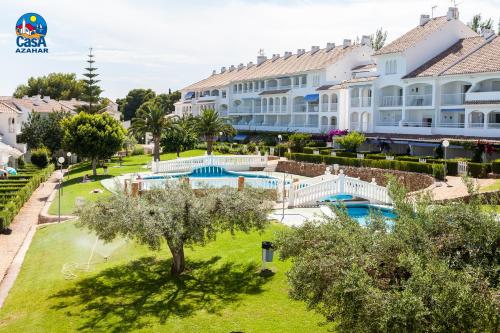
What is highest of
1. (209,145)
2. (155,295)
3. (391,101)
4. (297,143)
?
(391,101)

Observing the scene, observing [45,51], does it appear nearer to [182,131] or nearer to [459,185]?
[182,131]

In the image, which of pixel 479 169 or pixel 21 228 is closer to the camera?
pixel 21 228

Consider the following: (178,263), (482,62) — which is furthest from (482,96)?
(178,263)

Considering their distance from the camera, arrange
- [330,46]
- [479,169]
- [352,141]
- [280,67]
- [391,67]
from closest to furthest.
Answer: [479,169] → [352,141] → [391,67] → [330,46] → [280,67]

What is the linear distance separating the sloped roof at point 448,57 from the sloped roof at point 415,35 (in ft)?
7.81

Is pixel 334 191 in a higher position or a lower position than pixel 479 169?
lower

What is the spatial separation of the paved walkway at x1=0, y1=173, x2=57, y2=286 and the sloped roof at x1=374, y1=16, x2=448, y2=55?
3415 cm

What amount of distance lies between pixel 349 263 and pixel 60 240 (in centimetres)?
1816

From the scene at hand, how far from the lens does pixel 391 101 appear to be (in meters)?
53.6

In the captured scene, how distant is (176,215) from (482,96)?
1396 inches

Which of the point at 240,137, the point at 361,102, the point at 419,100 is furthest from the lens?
the point at 240,137

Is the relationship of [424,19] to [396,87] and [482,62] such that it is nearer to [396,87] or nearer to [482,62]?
[396,87]

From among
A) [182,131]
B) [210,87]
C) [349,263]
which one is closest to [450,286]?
[349,263]

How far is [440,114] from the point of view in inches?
1913
